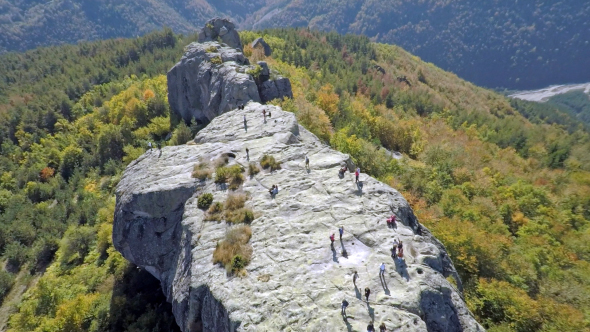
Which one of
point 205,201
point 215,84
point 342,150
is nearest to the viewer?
point 205,201

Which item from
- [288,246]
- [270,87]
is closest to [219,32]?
[270,87]

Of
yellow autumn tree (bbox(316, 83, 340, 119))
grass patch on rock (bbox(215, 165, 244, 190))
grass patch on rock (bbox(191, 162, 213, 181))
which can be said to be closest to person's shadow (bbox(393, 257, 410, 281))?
grass patch on rock (bbox(215, 165, 244, 190))

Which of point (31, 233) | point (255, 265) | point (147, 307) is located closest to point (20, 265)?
point (31, 233)

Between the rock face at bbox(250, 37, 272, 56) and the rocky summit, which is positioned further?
the rock face at bbox(250, 37, 272, 56)

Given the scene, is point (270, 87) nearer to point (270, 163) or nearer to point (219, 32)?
point (219, 32)

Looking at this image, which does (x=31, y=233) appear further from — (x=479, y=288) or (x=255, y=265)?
(x=479, y=288)

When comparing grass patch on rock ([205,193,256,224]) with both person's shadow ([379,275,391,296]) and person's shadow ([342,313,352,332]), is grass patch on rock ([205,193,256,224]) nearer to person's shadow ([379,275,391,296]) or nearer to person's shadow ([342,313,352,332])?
person's shadow ([342,313,352,332])
